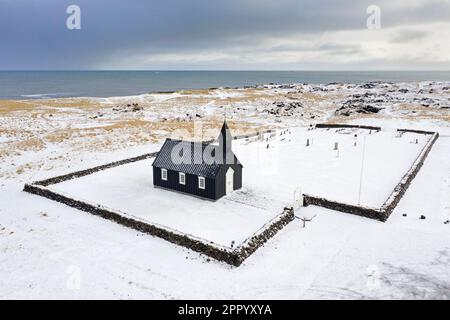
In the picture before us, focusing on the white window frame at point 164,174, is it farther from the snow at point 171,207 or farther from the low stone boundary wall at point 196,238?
the low stone boundary wall at point 196,238

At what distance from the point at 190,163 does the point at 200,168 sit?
3.52 ft

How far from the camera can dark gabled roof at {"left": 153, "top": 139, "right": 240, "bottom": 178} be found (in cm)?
2405

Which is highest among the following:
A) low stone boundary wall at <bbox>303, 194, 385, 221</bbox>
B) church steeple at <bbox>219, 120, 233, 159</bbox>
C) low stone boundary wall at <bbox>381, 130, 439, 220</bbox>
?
church steeple at <bbox>219, 120, 233, 159</bbox>

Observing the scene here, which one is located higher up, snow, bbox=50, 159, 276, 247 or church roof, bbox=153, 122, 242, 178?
church roof, bbox=153, 122, 242, 178

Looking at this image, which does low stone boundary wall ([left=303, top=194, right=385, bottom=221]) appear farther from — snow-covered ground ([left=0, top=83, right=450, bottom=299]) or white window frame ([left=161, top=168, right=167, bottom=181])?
white window frame ([left=161, top=168, right=167, bottom=181])

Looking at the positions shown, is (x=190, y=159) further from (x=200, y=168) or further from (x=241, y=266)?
(x=241, y=266)

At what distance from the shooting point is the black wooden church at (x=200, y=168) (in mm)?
24000

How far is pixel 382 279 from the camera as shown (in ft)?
49.2

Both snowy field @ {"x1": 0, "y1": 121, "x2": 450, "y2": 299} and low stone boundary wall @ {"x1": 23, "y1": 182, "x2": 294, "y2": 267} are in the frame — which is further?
low stone boundary wall @ {"x1": 23, "y1": 182, "x2": 294, "y2": 267}

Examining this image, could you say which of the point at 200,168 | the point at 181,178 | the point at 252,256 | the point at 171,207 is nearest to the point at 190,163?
the point at 200,168

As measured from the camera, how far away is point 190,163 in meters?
25.1
